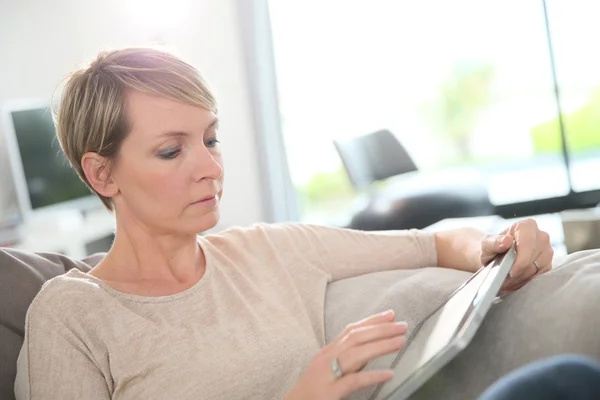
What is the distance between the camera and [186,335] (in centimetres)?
119

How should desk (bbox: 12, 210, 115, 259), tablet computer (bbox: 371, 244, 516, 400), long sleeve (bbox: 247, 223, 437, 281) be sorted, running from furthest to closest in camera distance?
desk (bbox: 12, 210, 115, 259) < long sleeve (bbox: 247, 223, 437, 281) < tablet computer (bbox: 371, 244, 516, 400)

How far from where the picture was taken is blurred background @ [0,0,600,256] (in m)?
3.57

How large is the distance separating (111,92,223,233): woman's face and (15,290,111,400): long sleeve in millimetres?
248

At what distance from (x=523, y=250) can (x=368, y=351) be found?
0.36 meters

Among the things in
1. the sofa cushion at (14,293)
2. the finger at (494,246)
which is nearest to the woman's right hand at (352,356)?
the finger at (494,246)

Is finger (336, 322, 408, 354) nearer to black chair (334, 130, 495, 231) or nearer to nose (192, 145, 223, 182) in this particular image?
nose (192, 145, 223, 182)

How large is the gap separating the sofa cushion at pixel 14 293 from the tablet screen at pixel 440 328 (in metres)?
0.60

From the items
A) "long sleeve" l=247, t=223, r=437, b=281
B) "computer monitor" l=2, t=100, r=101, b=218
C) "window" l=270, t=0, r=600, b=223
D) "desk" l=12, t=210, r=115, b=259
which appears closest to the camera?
"long sleeve" l=247, t=223, r=437, b=281

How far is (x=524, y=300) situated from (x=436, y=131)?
9.35ft

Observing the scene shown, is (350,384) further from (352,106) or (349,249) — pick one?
(352,106)

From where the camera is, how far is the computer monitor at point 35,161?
3.75 m

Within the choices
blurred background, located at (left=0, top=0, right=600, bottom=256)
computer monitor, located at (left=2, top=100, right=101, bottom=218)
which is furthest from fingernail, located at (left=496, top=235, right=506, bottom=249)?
computer monitor, located at (left=2, top=100, right=101, bottom=218)

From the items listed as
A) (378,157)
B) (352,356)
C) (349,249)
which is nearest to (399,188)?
(378,157)

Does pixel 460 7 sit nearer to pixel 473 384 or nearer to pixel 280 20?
pixel 280 20
